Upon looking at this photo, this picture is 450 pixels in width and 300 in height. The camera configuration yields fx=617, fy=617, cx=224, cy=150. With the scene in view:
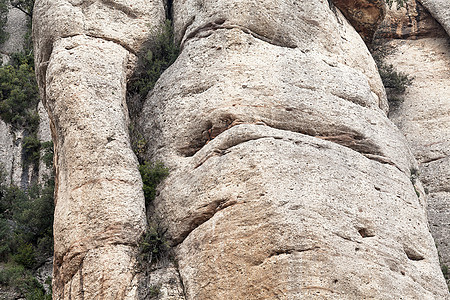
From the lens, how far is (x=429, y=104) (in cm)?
1650

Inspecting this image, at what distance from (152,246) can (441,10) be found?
12.1 m

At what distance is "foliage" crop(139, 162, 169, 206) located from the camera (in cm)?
1177

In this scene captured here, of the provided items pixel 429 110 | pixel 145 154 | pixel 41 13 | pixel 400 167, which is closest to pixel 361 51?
pixel 429 110

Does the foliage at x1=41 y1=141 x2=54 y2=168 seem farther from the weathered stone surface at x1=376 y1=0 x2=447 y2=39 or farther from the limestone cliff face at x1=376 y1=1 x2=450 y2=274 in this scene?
the weathered stone surface at x1=376 y1=0 x2=447 y2=39

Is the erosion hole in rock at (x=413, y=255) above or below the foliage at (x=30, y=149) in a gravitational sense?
below

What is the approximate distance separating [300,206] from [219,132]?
2508 mm

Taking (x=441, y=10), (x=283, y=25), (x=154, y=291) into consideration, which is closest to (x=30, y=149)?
(x=283, y=25)

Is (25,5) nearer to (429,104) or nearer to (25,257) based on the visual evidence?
(25,257)

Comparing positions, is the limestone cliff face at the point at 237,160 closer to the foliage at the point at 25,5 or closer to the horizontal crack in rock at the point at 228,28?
the horizontal crack in rock at the point at 228,28

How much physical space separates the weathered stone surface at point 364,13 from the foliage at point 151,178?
23.9ft

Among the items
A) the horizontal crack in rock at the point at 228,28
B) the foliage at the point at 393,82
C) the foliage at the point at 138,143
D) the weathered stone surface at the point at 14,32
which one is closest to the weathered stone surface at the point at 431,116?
the foliage at the point at 393,82

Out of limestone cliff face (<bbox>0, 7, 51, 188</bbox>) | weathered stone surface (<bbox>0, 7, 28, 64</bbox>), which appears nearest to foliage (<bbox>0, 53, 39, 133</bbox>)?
limestone cliff face (<bbox>0, 7, 51, 188</bbox>)

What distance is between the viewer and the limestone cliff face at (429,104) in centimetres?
1442

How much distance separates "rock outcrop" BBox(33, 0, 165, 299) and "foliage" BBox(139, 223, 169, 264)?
15cm
